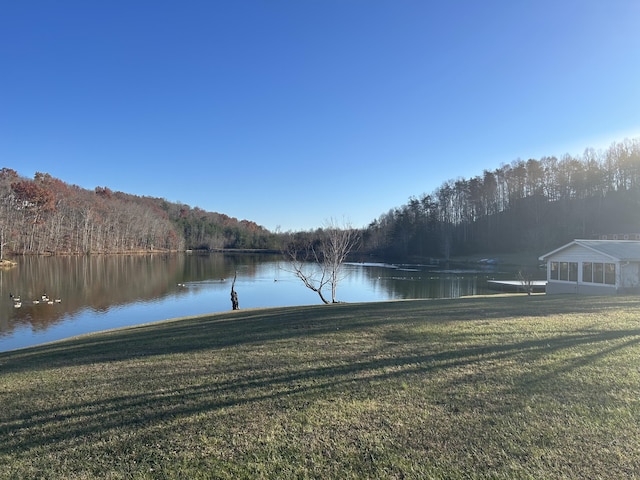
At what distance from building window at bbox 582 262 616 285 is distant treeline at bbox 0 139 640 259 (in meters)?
36.5

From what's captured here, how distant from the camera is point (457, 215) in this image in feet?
289

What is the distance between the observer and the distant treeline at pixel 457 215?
66125 mm

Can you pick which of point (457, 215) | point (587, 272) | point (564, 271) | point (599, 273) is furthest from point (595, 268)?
point (457, 215)

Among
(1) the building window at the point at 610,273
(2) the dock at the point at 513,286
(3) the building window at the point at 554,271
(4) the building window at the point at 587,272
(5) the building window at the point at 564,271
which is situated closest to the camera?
(1) the building window at the point at 610,273

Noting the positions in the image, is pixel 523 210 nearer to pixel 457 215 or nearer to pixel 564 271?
pixel 457 215

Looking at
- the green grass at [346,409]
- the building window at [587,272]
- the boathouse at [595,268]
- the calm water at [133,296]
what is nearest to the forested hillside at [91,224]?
the calm water at [133,296]

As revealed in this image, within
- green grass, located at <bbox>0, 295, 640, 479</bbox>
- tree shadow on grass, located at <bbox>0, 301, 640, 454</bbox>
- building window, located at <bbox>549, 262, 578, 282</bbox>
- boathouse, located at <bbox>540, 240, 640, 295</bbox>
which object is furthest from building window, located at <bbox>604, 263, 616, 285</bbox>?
tree shadow on grass, located at <bbox>0, 301, 640, 454</bbox>

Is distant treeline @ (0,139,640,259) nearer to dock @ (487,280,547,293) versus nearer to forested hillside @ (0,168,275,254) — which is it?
forested hillside @ (0,168,275,254)

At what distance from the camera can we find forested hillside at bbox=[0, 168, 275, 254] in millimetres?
68750

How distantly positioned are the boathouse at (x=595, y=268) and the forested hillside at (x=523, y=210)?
1709 inches

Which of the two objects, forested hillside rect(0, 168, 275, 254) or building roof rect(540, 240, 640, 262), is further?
forested hillside rect(0, 168, 275, 254)

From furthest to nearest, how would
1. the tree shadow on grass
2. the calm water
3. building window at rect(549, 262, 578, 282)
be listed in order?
building window at rect(549, 262, 578, 282), the calm water, the tree shadow on grass

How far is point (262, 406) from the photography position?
14.2ft

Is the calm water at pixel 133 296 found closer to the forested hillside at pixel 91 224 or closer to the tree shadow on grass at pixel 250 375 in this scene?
the tree shadow on grass at pixel 250 375
